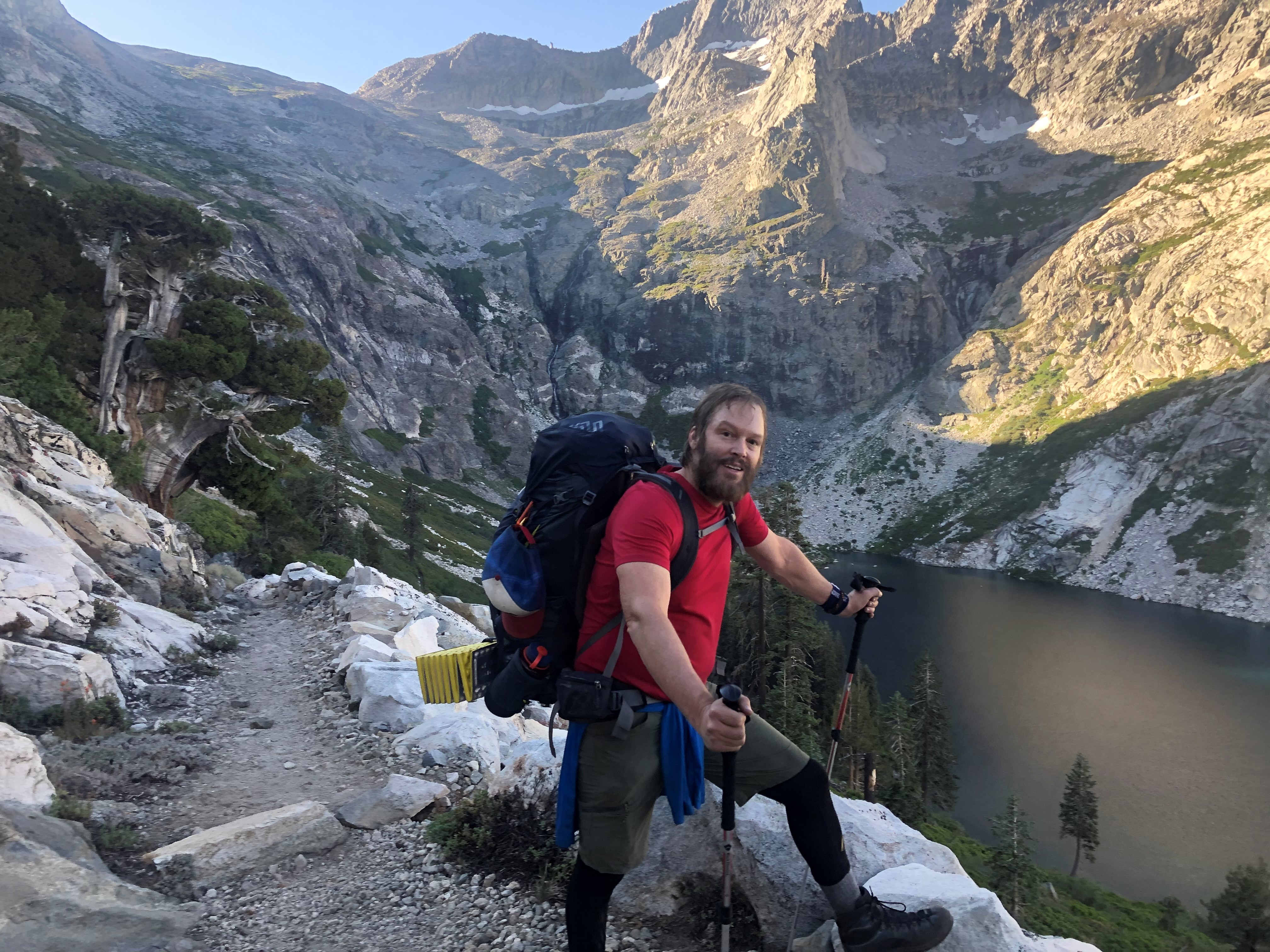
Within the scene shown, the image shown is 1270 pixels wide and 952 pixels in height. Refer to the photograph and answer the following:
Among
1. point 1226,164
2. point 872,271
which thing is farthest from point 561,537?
point 872,271

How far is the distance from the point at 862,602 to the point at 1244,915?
34471 millimetres

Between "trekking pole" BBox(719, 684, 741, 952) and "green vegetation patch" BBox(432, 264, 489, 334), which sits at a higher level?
"green vegetation patch" BBox(432, 264, 489, 334)

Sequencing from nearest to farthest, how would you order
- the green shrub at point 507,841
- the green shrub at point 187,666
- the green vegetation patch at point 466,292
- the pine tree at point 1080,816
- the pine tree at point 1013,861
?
1. the green shrub at point 507,841
2. the green shrub at point 187,666
3. the pine tree at point 1013,861
4. the pine tree at point 1080,816
5. the green vegetation patch at point 466,292

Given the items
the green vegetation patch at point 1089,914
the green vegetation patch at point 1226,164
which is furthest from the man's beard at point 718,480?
the green vegetation patch at point 1226,164

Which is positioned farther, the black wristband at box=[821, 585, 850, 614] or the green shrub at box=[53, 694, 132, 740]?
the green shrub at box=[53, 694, 132, 740]

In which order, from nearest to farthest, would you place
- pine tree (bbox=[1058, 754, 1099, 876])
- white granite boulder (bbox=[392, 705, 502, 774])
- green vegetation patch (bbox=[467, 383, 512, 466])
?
white granite boulder (bbox=[392, 705, 502, 774]), pine tree (bbox=[1058, 754, 1099, 876]), green vegetation patch (bbox=[467, 383, 512, 466])

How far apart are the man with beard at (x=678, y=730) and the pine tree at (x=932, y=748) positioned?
3850 cm

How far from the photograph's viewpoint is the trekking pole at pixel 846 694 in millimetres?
4195

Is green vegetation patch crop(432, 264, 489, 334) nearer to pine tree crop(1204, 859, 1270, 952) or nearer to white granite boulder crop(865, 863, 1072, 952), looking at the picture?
pine tree crop(1204, 859, 1270, 952)

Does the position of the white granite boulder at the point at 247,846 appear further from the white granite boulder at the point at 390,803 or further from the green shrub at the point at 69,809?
the green shrub at the point at 69,809

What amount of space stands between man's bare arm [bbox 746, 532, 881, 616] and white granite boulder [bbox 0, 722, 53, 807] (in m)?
6.18

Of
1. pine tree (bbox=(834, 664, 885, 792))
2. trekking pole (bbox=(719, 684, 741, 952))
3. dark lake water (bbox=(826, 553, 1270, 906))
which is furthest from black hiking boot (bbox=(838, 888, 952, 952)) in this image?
dark lake water (bbox=(826, 553, 1270, 906))

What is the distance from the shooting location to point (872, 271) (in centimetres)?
15438

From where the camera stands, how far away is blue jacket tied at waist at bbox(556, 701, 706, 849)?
11.2 feet
